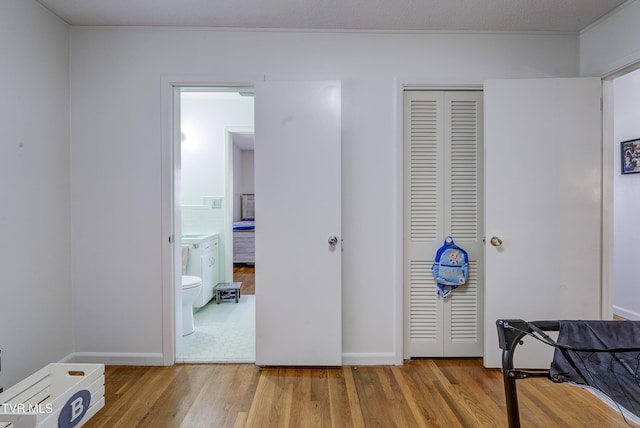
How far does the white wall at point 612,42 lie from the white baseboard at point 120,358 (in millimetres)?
3718

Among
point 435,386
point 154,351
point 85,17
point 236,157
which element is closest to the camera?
point 435,386

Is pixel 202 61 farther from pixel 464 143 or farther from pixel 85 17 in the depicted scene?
pixel 464 143

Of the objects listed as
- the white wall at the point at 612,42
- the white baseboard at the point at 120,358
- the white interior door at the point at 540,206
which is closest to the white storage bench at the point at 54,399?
the white baseboard at the point at 120,358

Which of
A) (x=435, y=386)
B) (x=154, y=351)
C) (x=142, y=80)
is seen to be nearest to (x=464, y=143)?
(x=435, y=386)

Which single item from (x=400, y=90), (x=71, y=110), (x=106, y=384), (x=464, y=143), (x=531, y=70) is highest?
(x=531, y=70)

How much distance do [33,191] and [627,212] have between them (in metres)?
5.10

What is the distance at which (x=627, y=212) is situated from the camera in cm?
→ 336

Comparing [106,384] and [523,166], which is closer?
[106,384]

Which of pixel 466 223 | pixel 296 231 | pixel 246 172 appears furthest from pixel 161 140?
pixel 246 172

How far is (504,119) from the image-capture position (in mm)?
2305

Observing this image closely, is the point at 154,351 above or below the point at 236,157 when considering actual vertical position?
below

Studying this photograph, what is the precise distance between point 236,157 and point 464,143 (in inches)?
237

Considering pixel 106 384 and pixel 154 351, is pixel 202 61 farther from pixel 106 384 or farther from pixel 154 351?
pixel 106 384

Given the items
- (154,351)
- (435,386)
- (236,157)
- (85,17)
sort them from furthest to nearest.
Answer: (236,157) → (154,351) → (85,17) → (435,386)
